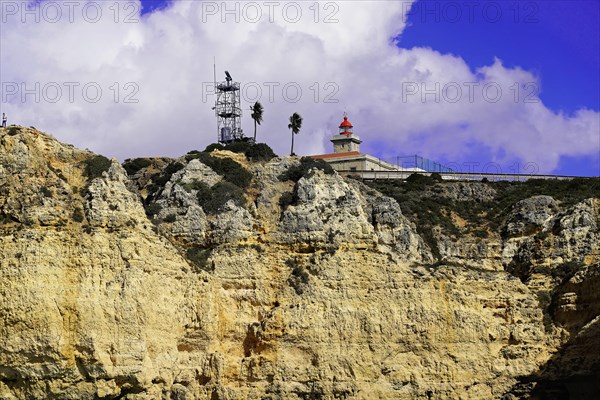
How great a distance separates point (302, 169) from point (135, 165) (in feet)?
28.7

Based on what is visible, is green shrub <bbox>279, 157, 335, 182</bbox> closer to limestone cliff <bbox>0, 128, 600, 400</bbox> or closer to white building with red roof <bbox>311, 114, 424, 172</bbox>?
limestone cliff <bbox>0, 128, 600, 400</bbox>

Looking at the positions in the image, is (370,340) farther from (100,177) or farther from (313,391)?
(100,177)

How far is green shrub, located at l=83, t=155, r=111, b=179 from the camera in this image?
166ft

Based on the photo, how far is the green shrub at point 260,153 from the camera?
59469 millimetres

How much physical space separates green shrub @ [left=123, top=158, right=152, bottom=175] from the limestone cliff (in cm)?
55

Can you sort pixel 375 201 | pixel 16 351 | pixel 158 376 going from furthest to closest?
pixel 375 201
pixel 158 376
pixel 16 351

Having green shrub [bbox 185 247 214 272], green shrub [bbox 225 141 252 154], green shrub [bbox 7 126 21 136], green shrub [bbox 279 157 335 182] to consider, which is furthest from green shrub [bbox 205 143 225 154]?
green shrub [bbox 7 126 21 136]

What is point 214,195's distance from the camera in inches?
2186

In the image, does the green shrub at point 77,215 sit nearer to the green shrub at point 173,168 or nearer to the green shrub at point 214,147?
the green shrub at point 173,168

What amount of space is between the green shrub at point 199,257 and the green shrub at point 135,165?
8723mm

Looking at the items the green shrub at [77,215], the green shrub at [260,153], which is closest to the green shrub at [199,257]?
the green shrub at [77,215]

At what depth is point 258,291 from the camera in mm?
53406

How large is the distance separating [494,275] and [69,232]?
65.3 feet

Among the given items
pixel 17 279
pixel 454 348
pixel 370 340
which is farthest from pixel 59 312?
pixel 454 348
